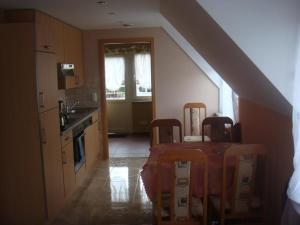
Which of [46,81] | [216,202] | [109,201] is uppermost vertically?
[46,81]

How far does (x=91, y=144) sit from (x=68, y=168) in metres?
1.21

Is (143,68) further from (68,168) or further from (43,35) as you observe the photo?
(43,35)

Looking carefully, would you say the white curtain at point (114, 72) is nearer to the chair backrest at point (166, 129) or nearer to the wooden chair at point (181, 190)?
the chair backrest at point (166, 129)

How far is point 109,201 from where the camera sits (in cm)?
417

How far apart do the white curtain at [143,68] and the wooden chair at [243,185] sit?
215 inches

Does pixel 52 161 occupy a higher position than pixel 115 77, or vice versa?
pixel 115 77

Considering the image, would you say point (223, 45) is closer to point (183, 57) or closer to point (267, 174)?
point (267, 174)

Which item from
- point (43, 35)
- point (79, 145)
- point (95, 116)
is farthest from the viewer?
point (95, 116)

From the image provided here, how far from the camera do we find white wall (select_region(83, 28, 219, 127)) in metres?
5.71

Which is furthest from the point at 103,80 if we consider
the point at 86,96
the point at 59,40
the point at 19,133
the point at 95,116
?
the point at 19,133

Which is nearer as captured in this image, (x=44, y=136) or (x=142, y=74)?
(x=44, y=136)

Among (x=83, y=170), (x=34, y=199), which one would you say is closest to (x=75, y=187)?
(x=83, y=170)

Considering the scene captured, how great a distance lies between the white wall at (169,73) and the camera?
225 inches

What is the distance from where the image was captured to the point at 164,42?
5.70 meters
